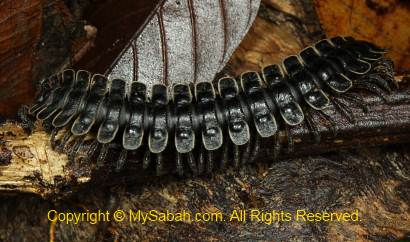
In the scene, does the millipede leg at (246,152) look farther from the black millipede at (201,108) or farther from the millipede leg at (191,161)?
the millipede leg at (191,161)

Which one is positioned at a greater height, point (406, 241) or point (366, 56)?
point (366, 56)

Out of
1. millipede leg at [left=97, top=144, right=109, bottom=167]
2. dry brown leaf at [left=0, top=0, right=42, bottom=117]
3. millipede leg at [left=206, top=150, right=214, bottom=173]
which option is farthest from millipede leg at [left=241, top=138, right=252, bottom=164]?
dry brown leaf at [left=0, top=0, right=42, bottom=117]

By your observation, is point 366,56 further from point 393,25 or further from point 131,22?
point 131,22

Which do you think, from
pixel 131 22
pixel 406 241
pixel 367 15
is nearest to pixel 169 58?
pixel 131 22

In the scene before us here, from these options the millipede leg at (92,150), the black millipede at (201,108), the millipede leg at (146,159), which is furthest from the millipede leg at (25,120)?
the millipede leg at (146,159)

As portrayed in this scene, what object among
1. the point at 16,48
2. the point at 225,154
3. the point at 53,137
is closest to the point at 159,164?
the point at 225,154

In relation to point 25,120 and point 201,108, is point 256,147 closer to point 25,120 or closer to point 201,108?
point 201,108

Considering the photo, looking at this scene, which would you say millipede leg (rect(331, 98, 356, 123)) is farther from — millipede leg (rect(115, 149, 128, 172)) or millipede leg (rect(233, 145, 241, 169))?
millipede leg (rect(115, 149, 128, 172))
